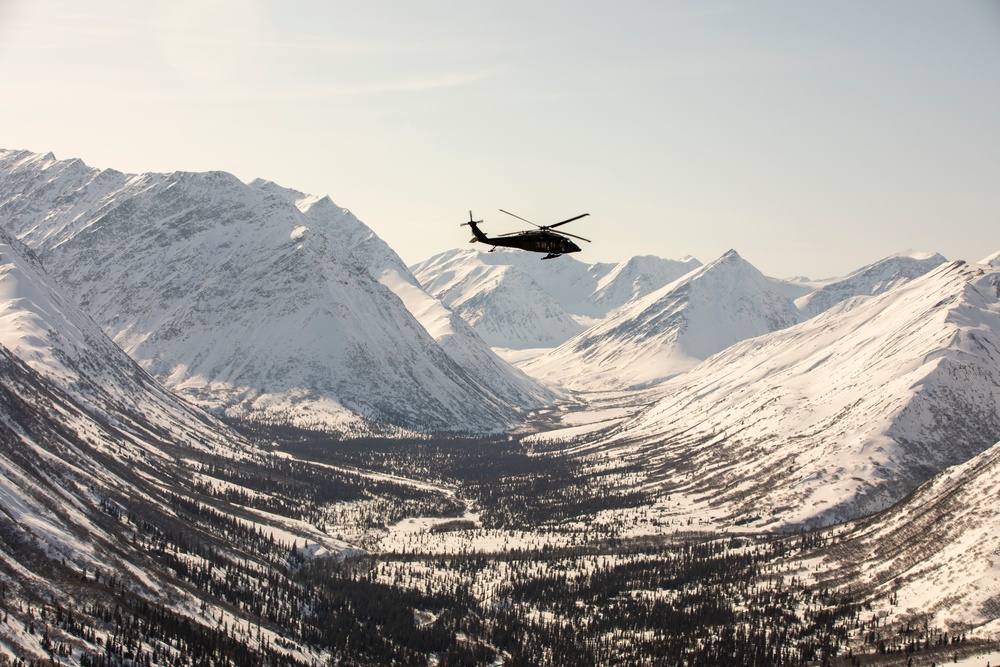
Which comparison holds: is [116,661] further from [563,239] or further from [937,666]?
[937,666]

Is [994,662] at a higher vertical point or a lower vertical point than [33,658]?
lower

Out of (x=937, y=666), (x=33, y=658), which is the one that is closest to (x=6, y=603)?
(x=33, y=658)

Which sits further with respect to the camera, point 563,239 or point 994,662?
point 994,662

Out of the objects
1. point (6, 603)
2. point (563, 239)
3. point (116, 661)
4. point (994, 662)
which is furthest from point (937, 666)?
point (6, 603)

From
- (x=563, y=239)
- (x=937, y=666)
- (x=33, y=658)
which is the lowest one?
(x=937, y=666)

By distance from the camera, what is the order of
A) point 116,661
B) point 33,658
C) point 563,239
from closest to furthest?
point 563,239 < point 33,658 < point 116,661

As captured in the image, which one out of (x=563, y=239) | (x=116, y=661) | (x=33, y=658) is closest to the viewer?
(x=563, y=239)

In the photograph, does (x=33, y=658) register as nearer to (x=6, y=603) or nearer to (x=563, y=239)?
(x=6, y=603)

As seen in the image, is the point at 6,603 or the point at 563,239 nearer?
the point at 563,239

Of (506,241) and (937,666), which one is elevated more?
(506,241)
